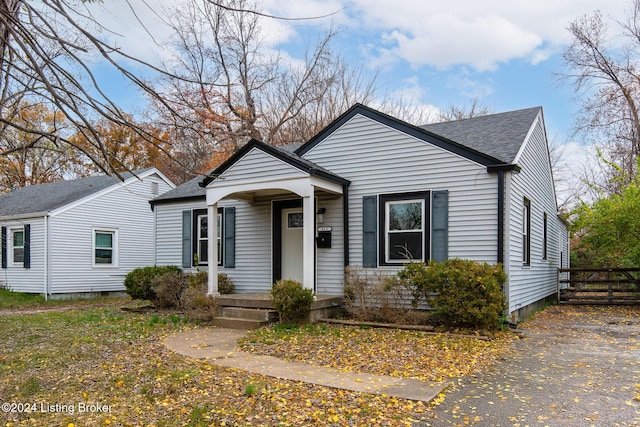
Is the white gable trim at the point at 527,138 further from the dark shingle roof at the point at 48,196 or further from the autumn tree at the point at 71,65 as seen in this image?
the dark shingle roof at the point at 48,196

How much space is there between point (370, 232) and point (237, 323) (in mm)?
3238

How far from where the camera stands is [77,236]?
621 inches

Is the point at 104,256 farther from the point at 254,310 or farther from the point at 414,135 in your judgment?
the point at 414,135

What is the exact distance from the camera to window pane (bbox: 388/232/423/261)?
29.1 ft

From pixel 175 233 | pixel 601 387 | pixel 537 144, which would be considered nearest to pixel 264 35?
pixel 175 233

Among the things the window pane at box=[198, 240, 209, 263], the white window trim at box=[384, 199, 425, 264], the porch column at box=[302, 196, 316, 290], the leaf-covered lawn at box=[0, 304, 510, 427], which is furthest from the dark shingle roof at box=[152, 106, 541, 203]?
the leaf-covered lawn at box=[0, 304, 510, 427]

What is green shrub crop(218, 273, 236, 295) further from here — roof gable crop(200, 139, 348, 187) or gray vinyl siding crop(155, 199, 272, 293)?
roof gable crop(200, 139, 348, 187)

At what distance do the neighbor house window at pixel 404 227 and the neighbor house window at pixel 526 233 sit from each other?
2.41 meters

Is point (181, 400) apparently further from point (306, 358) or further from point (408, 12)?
point (408, 12)

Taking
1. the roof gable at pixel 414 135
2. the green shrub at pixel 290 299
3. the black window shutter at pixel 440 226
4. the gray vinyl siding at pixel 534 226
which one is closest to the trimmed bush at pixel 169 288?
the green shrub at pixel 290 299

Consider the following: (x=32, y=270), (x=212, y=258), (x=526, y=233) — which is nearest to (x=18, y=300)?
(x=32, y=270)

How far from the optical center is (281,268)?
10555 mm

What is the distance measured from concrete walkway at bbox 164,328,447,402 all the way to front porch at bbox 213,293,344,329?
3.44ft

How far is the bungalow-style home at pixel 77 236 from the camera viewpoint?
15.1 m
